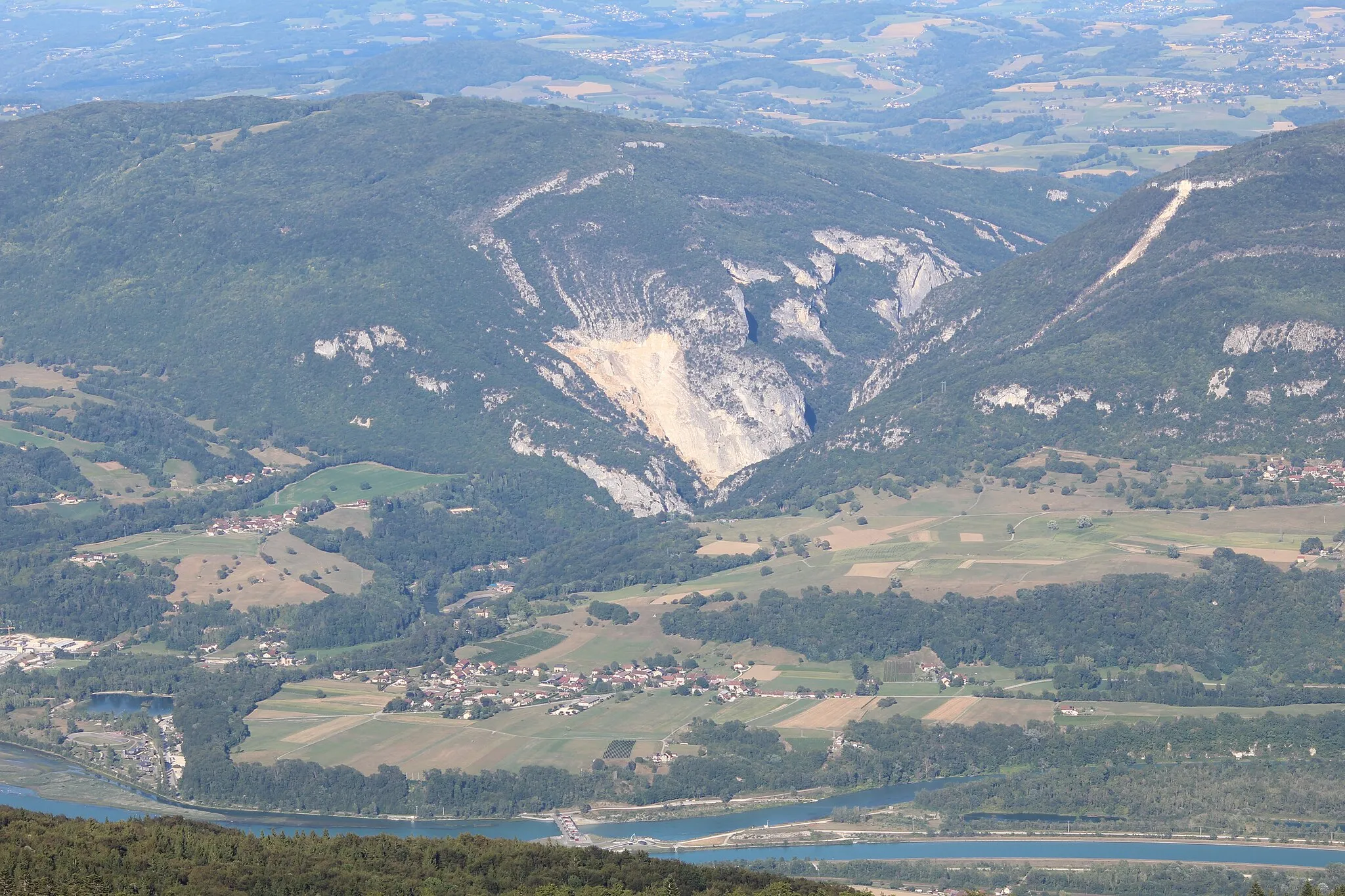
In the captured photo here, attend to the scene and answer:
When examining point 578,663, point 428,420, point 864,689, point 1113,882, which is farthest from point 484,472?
point 1113,882

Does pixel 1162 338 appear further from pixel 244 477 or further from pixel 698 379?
pixel 244 477

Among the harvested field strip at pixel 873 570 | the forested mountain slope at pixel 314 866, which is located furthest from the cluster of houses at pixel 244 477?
the forested mountain slope at pixel 314 866

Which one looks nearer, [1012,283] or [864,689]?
[864,689]

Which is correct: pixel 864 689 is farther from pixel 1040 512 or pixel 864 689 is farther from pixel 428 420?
pixel 428 420

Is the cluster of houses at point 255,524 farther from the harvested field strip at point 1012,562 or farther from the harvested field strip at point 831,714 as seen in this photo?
the harvested field strip at point 1012,562

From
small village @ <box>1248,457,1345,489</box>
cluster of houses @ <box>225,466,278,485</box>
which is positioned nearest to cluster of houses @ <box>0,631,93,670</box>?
cluster of houses @ <box>225,466,278,485</box>

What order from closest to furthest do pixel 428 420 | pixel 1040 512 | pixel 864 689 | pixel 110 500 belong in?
pixel 864 689
pixel 1040 512
pixel 110 500
pixel 428 420

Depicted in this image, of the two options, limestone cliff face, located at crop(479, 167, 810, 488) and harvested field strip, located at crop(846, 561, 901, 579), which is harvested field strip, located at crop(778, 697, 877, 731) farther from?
limestone cliff face, located at crop(479, 167, 810, 488)
